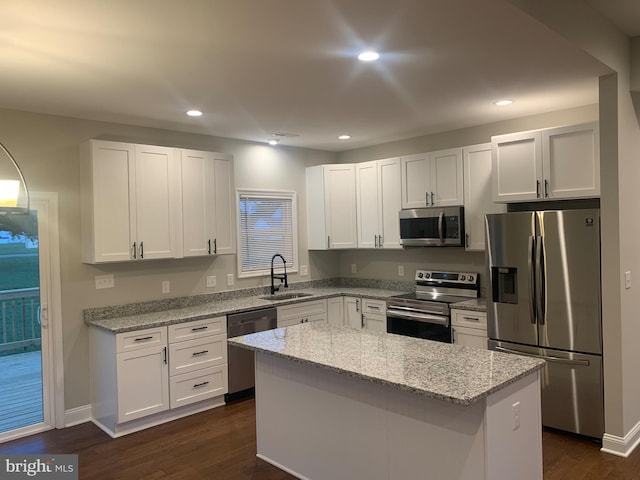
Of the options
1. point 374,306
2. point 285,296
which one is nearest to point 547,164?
point 374,306

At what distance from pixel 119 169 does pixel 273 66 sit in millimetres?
1903

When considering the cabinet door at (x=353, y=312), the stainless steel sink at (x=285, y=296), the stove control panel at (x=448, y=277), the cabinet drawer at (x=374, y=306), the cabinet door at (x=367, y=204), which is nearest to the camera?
the stove control panel at (x=448, y=277)

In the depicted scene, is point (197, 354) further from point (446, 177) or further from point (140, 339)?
point (446, 177)

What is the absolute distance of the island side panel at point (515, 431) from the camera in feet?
7.00

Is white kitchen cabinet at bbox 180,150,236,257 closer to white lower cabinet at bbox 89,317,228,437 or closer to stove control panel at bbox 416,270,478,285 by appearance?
white lower cabinet at bbox 89,317,228,437

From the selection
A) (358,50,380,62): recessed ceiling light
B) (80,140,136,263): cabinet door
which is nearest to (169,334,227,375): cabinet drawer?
(80,140,136,263): cabinet door

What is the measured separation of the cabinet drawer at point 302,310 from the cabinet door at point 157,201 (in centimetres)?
127

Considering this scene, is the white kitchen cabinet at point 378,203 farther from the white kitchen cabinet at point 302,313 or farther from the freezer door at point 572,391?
the freezer door at point 572,391

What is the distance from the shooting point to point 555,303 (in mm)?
3605

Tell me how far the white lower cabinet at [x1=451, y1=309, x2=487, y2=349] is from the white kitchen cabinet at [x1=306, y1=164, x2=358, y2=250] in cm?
169

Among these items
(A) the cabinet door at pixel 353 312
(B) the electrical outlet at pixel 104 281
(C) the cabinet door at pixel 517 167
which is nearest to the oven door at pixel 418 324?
(A) the cabinet door at pixel 353 312

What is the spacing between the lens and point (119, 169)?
161 inches

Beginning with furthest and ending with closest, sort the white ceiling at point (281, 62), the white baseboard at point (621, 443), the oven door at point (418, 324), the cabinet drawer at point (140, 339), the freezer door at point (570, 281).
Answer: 1. the oven door at point (418, 324)
2. the cabinet drawer at point (140, 339)
3. the freezer door at point (570, 281)
4. the white baseboard at point (621, 443)
5. the white ceiling at point (281, 62)

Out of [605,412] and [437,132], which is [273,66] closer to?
[437,132]
